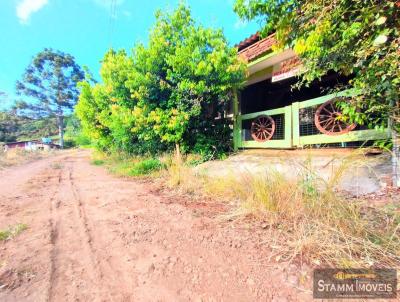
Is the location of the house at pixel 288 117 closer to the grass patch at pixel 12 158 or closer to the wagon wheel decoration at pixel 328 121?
the wagon wheel decoration at pixel 328 121

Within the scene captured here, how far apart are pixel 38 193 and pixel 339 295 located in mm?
5241

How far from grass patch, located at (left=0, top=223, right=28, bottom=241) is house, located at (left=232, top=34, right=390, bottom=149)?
4.88 metres

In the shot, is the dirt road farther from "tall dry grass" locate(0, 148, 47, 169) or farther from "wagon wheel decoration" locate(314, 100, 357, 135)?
"tall dry grass" locate(0, 148, 47, 169)

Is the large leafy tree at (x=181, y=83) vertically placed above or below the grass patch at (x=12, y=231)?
above

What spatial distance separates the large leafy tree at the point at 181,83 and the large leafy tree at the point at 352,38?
104 inches

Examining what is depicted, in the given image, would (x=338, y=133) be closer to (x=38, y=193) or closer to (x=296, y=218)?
(x=296, y=218)

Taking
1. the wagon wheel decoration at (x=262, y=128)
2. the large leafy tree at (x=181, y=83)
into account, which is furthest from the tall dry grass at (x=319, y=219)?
the large leafy tree at (x=181, y=83)

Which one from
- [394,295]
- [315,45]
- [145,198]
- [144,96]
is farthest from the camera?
[144,96]

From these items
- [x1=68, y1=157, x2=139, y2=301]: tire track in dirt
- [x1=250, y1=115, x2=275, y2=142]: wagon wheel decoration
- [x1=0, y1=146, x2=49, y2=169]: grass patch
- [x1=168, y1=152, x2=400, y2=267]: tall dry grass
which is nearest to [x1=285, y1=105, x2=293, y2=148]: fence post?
[x1=250, y1=115, x2=275, y2=142]: wagon wheel decoration

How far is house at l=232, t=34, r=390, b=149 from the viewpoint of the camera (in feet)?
14.6

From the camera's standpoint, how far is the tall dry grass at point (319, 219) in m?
1.65

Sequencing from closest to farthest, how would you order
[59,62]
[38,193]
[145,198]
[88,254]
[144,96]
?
[88,254] → [145,198] → [38,193] → [144,96] → [59,62]

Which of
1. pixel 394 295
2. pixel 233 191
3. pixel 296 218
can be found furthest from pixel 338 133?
pixel 394 295

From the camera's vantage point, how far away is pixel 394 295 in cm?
132
